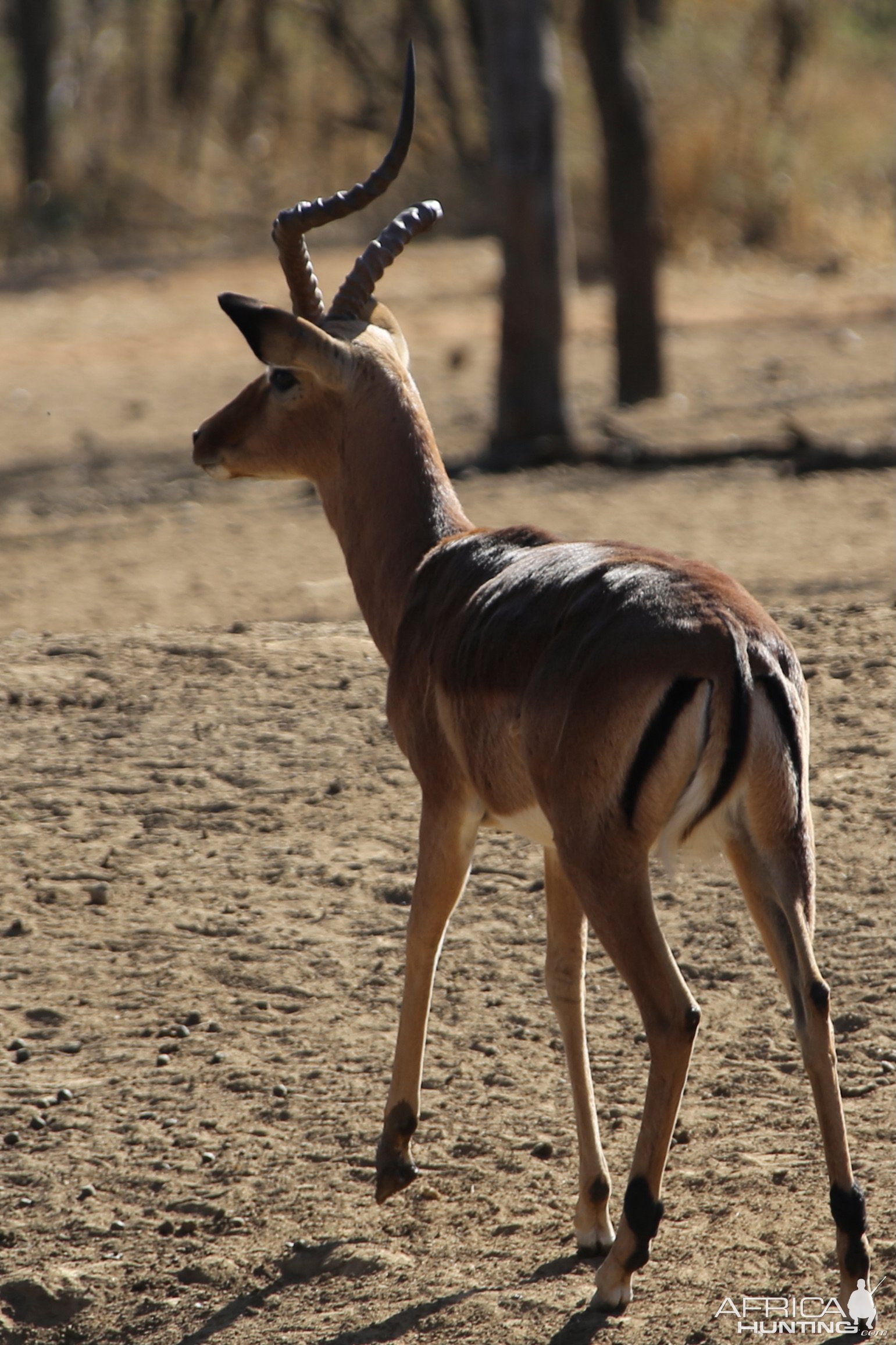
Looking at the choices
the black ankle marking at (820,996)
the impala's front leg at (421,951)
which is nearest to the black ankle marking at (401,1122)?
the impala's front leg at (421,951)

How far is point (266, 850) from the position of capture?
5734mm

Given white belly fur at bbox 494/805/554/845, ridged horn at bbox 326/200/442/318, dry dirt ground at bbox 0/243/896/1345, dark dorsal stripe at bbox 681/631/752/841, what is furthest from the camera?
ridged horn at bbox 326/200/442/318

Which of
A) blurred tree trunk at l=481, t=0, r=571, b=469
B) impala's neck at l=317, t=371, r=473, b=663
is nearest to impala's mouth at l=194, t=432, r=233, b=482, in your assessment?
impala's neck at l=317, t=371, r=473, b=663

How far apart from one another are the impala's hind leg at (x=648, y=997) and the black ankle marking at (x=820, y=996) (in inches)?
8.9

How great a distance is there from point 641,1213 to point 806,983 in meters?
0.56

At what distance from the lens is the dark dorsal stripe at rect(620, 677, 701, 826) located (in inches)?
131

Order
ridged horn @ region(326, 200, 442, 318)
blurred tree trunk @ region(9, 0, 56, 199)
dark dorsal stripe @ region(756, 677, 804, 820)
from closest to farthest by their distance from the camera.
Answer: dark dorsal stripe @ region(756, 677, 804, 820), ridged horn @ region(326, 200, 442, 318), blurred tree trunk @ region(9, 0, 56, 199)

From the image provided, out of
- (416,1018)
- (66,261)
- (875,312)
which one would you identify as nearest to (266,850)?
(416,1018)

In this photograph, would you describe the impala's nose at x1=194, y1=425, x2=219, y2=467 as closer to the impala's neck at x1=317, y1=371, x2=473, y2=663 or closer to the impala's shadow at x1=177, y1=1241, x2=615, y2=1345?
the impala's neck at x1=317, y1=371, x2=473, y2=663

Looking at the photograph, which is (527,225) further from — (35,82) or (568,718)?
(35,82)

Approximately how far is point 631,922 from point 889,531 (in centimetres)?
637

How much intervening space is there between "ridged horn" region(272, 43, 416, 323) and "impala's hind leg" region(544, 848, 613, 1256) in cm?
181

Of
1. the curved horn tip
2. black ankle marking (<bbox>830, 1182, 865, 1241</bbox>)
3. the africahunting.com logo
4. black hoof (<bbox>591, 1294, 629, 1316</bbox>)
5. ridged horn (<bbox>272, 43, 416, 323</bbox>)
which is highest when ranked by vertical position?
ridged horn (<bbox>272, 43, 416, 323</bbox>)

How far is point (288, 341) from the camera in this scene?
4.38 meters
